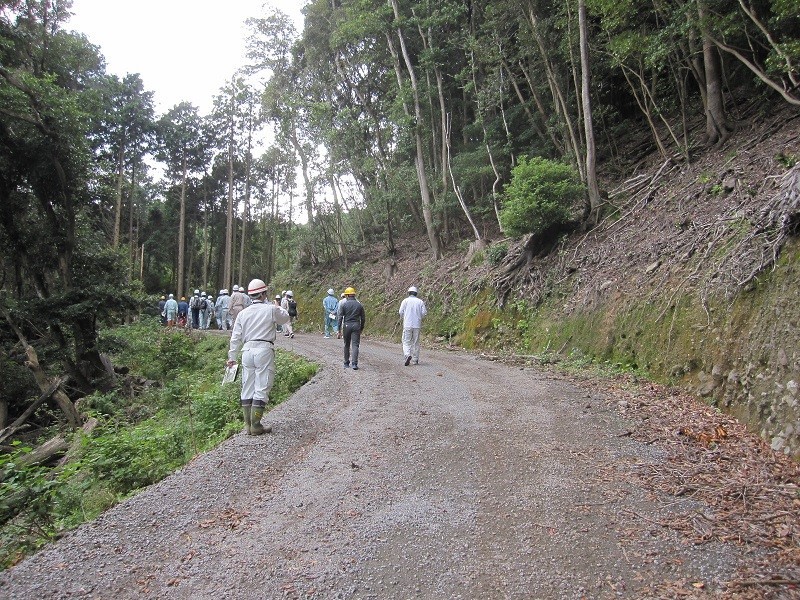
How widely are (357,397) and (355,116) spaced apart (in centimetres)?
2014

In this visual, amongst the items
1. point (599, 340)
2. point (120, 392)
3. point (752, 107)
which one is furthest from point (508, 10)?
point (120, 392)

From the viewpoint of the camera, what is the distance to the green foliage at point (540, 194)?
42.5 feet

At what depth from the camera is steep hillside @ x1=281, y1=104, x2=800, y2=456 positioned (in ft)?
19.5

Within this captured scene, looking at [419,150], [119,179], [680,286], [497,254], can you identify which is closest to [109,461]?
[680,286]

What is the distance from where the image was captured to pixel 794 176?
6469 millimetres

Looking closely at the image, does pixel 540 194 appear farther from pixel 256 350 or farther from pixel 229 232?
pixel 229 232

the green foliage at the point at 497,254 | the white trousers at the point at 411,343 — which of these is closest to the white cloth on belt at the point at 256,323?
the white trousers at the point at 411,343

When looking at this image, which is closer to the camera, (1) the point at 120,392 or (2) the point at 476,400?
(2) the point at 476,400

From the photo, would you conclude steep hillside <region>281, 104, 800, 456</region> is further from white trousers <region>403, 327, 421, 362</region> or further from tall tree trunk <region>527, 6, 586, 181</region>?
white trousers <region>403, 327, 421, 362</region>

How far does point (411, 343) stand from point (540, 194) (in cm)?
530

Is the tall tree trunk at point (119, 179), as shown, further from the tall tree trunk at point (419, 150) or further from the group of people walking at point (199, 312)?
the tall tree trunk at point (419, 150)

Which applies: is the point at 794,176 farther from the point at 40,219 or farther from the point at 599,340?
the point at 40,219

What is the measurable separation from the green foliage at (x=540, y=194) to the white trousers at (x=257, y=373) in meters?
8.99

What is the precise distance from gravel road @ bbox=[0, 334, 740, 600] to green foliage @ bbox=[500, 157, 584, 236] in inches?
314
